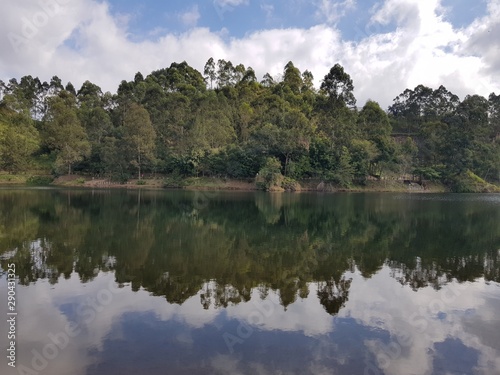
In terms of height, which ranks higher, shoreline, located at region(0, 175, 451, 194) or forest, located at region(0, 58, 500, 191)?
forest, located at region(0, 58, 500, 191)

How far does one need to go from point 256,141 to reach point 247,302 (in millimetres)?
58755

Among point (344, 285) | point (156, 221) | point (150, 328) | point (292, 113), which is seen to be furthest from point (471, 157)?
point (150, 328)

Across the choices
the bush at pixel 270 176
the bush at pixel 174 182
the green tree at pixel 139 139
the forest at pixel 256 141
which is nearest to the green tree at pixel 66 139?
the forest at pixel 256 141

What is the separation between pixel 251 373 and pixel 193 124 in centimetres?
7211

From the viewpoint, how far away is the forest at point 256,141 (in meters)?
68.5

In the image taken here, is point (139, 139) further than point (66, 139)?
No

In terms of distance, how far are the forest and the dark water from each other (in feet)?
153

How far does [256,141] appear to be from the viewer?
2689 inches

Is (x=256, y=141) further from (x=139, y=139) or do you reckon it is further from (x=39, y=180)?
(x=39, y=180)

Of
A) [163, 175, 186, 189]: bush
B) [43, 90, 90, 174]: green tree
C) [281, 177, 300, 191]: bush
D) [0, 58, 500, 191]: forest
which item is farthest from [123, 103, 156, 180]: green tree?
[281, 177, 300, 191]: bush

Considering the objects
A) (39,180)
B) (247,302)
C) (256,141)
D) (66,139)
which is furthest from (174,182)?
(247,302)

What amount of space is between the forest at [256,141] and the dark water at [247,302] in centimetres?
4665

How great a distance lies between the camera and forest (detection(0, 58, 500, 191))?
6850 centimetres

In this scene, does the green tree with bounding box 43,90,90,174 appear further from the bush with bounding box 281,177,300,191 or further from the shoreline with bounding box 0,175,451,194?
the bush with bounding box 281,177,300,191
